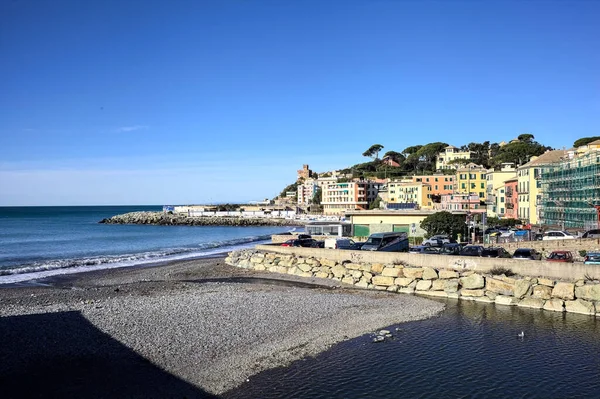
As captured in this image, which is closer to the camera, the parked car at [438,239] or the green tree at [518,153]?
the parked car at [438,239]

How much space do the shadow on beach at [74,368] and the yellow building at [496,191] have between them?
72.7 metres

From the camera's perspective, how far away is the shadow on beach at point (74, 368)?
13.8m

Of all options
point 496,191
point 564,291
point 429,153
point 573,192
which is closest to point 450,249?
point 564,291

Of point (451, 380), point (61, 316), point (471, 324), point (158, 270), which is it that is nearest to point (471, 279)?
point (471, 324)

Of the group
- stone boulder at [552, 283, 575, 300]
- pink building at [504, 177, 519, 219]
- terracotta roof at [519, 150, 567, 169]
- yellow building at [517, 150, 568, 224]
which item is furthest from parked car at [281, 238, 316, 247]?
pink building at [504, 177, 519, 219]

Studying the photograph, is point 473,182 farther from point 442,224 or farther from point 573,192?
point 442,224

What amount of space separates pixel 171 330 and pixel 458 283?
682 inches

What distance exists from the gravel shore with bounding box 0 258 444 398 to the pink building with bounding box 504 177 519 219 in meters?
49.9

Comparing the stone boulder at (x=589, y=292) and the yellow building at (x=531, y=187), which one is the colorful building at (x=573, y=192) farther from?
the stone boulder at (x=589, y=292)

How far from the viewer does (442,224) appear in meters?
48.2

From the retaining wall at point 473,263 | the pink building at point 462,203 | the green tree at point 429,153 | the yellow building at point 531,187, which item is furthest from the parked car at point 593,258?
the green tree at point 429,153

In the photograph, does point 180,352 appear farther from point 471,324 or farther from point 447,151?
point 447,151

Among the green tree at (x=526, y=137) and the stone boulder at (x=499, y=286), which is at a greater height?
the green tree at (x=526, y=137)

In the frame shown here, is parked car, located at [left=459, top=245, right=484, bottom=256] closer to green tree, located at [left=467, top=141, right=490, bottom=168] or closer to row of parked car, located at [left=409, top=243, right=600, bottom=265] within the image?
row of parked car, located at [left=409, top=243, right=600, bottom=265]
